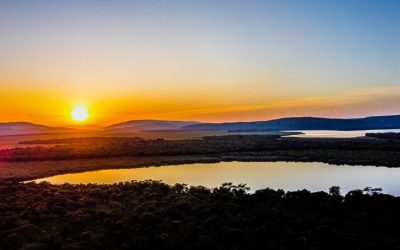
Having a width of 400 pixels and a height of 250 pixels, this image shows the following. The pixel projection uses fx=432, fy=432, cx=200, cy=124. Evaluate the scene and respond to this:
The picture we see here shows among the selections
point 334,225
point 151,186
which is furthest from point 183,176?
point 334,225

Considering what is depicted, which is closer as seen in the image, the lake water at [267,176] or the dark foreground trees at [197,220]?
the dark foreground trees at [197,220]

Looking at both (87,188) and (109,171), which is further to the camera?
(109,171)

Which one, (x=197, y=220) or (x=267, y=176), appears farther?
(x=267, y=176)

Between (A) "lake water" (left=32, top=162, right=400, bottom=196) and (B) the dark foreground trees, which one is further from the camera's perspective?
(A) "lake water" (left=32, top=162, right=400, bottom=196)

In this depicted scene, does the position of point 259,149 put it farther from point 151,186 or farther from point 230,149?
point 151,186
